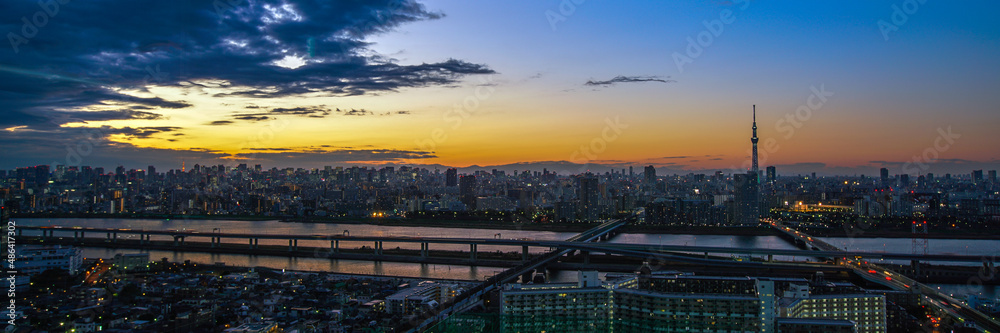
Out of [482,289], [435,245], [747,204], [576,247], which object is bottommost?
[435,245]

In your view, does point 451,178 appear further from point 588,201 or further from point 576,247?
point 576,247

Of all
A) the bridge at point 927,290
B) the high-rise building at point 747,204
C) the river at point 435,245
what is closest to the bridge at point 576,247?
the bridge at point 927,290

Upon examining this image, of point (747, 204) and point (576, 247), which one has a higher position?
point (747, 204)

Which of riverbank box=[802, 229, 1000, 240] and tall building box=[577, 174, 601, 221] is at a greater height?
tall building box=[577, 174, 601, 221]

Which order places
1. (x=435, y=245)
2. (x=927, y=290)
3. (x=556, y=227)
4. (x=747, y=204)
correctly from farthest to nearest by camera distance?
1. (x=747, y=204)
2. (x=556, y=227)
3. (x=435, y=245)
4. (x=927, y=290)

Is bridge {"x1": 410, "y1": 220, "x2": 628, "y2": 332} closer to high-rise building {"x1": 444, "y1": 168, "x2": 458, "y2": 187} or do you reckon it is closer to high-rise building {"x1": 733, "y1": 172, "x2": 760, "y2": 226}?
high-rise building {"x1": 733, "y1": 172, "x2": 760, "y2": 226}

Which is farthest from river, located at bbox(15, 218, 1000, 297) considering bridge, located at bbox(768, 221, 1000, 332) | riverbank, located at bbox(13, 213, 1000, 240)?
bridge, located at bbox(768, 221, 1000, 332)

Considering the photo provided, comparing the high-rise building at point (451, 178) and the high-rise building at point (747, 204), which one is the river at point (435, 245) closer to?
the high-rise building at point (747, 204)

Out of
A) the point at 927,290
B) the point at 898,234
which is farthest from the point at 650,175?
the point at 927,290

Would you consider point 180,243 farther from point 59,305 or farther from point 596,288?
point 596,288
